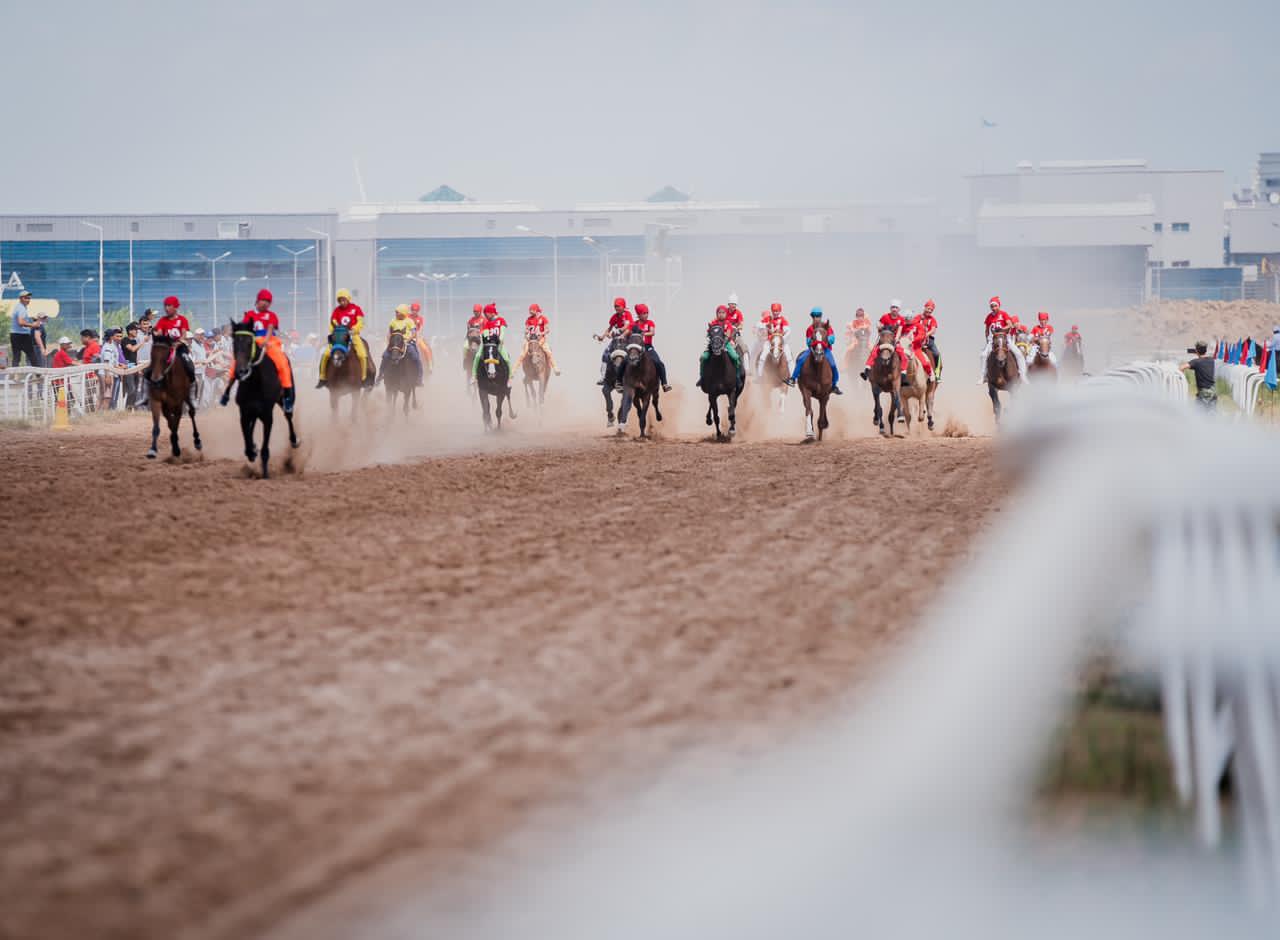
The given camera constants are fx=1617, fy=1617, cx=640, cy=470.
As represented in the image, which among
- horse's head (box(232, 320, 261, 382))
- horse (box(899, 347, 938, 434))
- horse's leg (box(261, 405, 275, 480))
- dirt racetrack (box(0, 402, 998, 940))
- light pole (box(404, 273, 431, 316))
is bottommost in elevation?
dirt racetrack (box(0, 402, 998, 940))

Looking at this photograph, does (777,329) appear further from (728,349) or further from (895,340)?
(728,349)

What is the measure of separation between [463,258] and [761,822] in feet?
378

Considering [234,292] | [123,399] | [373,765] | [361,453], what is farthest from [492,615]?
[234,292]

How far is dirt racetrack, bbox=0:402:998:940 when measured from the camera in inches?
217

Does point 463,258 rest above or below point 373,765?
above

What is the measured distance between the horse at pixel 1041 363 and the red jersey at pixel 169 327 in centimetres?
1667

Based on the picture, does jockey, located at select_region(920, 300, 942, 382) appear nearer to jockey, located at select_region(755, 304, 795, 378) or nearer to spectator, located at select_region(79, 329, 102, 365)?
jockey, located at select_region(755, 304, 795, 378)

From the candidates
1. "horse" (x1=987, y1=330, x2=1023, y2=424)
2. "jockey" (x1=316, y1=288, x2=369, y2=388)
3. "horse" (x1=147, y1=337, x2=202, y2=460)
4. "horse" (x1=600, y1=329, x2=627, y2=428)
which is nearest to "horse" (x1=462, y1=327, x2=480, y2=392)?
"horse" (x1=600, y1=329, x2=627, y2=428)

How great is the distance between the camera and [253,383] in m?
20.2

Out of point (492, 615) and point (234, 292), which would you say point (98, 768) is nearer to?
point (492, 615)

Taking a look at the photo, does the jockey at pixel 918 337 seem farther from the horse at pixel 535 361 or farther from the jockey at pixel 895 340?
the horse at pixel 535 361

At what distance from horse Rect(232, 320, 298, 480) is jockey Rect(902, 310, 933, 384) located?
1306 centimetres

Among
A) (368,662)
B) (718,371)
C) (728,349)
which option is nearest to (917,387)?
(728,349)

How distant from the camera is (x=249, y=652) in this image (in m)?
9.02
